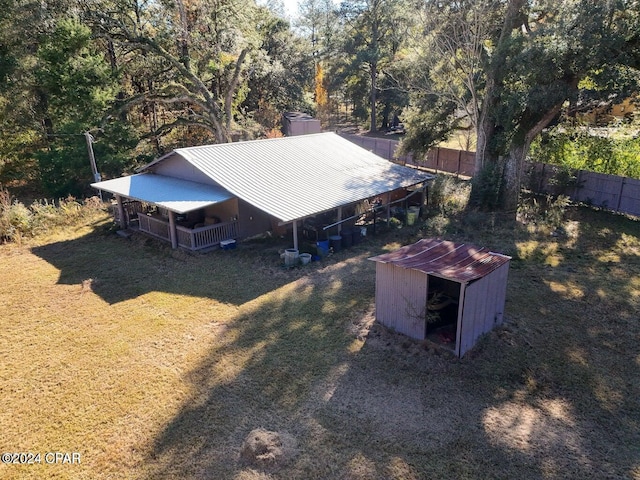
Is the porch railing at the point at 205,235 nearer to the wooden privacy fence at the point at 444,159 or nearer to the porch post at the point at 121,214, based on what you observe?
the porch post at the point at 121,214

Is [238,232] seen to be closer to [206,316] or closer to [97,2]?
[206,316]

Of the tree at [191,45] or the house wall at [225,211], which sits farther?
the tree at [191,45]

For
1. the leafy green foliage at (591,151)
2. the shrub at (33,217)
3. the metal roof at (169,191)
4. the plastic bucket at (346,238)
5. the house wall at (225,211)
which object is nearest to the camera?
the metal roof at (169,191)

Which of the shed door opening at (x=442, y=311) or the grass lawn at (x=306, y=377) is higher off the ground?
the shed door opening at (x=442, y=311)

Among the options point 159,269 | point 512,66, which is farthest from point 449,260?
point 512,66

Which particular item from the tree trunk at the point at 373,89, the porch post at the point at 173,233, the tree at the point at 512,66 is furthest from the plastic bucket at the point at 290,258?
the tree trunk at the point at 373,89
